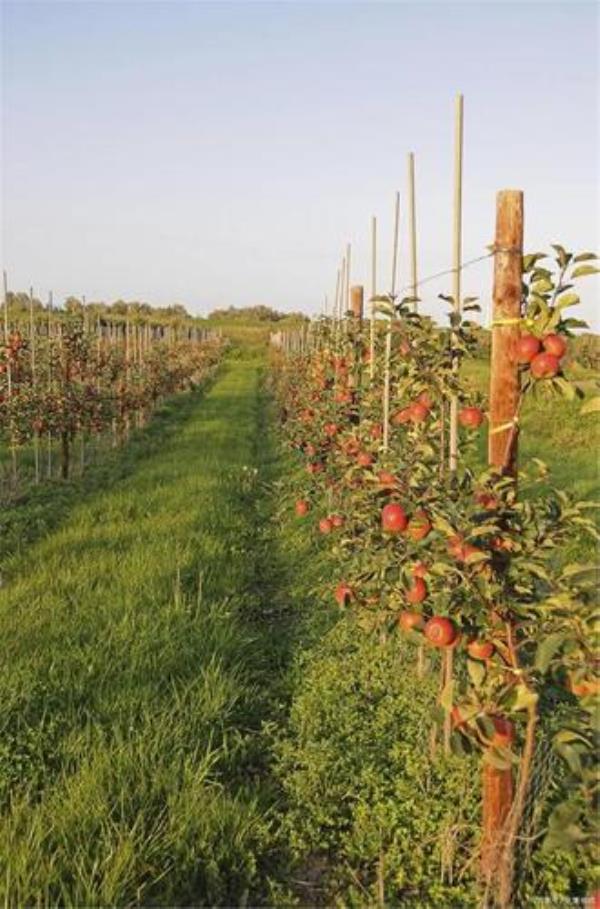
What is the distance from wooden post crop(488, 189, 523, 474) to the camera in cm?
237

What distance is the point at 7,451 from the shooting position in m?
12.0

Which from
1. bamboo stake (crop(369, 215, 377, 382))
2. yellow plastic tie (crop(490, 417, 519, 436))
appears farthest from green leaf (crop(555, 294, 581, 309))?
bamboo stake (crop(369, 215, 377, 382))

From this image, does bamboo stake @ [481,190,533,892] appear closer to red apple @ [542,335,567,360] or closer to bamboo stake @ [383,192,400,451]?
red apple @ [542,335,567,360]

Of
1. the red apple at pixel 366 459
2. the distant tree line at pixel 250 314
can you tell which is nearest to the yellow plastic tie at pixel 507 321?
the red apple at pixel 366 459

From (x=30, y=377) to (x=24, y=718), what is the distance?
7599mm

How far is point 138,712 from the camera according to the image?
3.54 meters

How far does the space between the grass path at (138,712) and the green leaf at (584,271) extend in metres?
2.20

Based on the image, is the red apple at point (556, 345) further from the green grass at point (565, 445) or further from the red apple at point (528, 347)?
the green grass at point (565, 445)

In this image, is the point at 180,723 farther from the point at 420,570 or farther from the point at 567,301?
the point at 567,301

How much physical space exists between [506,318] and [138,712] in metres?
2.42

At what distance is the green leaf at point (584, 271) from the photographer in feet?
7.34

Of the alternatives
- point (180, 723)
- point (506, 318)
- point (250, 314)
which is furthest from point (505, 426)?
point (250, 314)

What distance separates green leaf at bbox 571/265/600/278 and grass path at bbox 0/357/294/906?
7.23 ft

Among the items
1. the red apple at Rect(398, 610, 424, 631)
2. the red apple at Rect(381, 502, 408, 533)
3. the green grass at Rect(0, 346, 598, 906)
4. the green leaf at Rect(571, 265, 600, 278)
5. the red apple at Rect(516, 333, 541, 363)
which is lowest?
the green grass at Rect(0, 346, 598, 906)
